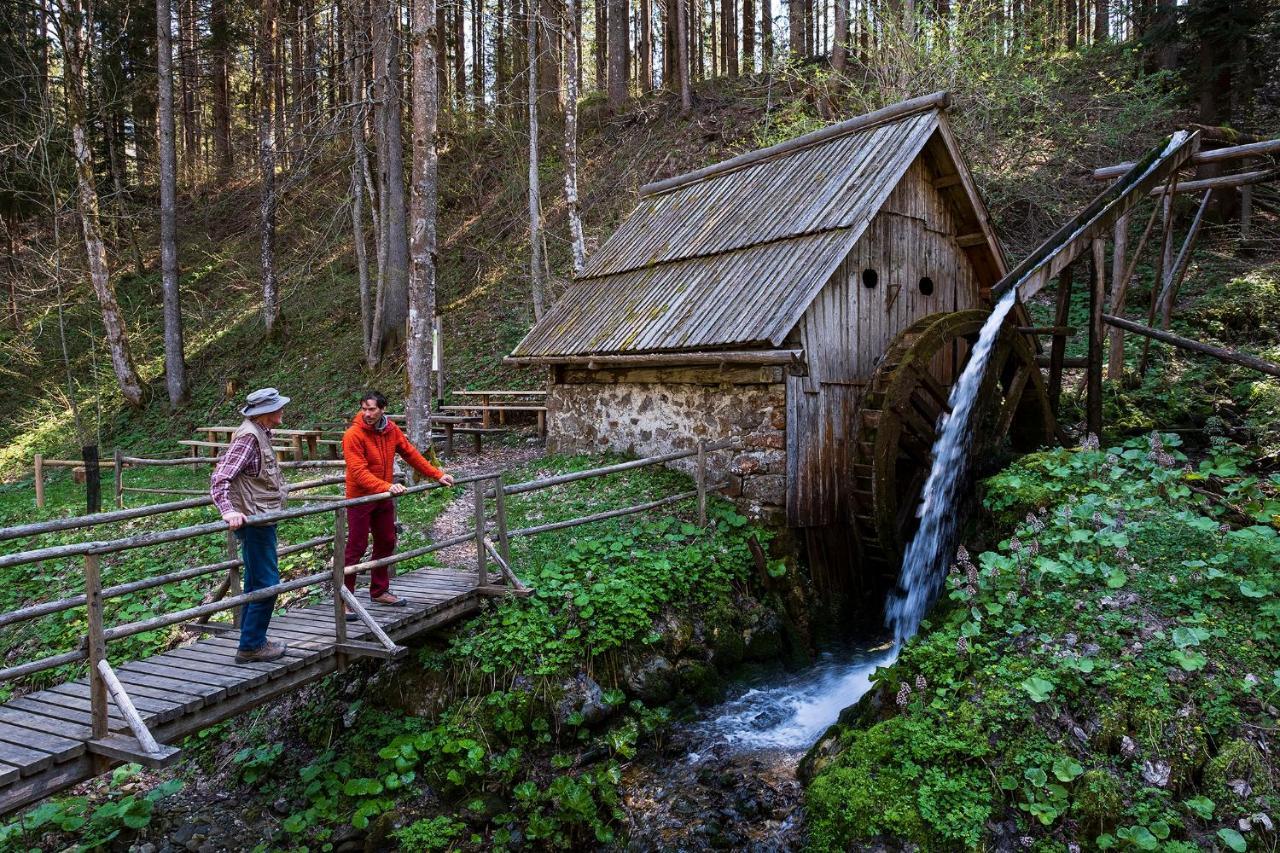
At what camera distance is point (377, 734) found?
552 centimetres

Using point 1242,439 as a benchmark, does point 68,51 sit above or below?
above

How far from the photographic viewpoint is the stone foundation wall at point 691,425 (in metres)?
8.01

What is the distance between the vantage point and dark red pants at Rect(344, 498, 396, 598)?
5.49m

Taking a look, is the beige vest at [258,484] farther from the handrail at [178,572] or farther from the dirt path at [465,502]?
the dirt path at [465,502]

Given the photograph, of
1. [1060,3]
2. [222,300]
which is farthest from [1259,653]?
[222,300]

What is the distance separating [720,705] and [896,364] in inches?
163

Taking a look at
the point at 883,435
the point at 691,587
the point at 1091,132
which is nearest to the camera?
the point at 691,587

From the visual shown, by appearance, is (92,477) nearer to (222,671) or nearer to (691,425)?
(222,671)

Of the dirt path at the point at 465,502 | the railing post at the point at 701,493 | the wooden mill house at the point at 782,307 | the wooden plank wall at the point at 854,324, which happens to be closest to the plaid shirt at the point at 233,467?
the dirt path at the point at 465,502

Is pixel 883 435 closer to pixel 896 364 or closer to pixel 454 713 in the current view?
pixel 896 364

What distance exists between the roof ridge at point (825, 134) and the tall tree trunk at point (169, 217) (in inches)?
475

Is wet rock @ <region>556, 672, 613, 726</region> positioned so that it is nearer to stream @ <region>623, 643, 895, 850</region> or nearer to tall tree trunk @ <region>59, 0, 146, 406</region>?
stream @ <region>623, 643, 895, 850</region>

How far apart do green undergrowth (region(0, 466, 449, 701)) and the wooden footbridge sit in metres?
1.25

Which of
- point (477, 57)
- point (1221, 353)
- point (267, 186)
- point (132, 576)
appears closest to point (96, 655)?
point (132, 576)
